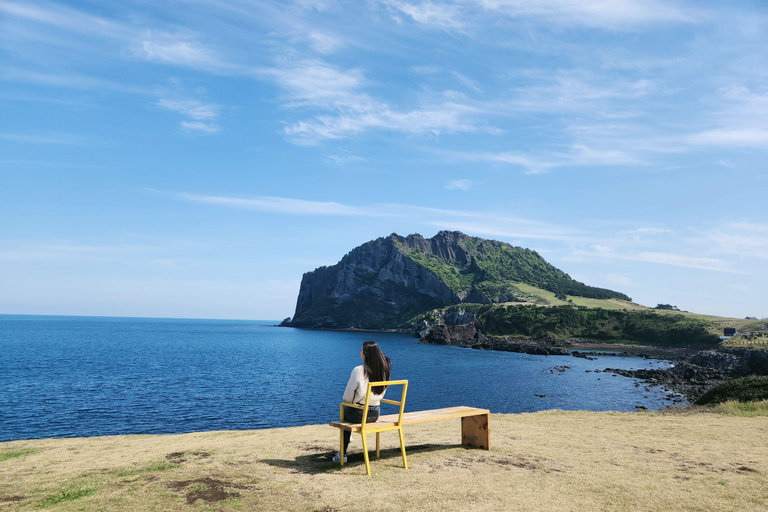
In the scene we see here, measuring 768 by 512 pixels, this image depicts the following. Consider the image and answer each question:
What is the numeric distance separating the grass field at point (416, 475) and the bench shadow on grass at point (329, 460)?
0.03m

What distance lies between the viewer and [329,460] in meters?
11.2

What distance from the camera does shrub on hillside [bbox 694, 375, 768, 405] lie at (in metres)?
23.7

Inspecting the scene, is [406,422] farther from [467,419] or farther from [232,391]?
[232,391]

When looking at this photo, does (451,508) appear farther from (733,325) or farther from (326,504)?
(733,325)

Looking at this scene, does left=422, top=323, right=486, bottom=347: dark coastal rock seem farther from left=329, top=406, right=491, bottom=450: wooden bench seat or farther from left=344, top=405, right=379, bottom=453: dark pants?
left=344, top=405, right=379, bottom=453: dark pants

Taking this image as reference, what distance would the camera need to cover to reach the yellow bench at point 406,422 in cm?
987

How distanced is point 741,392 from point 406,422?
79.1 feet

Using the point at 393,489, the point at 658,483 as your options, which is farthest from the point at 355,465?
the point at 658,483

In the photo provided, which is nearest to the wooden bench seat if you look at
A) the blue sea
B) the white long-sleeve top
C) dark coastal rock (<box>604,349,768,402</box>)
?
the white long-sleeve top

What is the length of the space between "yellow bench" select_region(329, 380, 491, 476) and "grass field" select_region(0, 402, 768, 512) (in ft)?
1.47

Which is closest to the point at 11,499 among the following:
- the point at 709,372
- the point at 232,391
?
the point at 232,391

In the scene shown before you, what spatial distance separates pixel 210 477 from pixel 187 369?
72.3m

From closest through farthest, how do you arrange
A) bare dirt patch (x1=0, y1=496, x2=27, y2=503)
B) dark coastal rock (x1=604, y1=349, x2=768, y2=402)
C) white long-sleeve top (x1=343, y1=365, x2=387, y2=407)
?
bare dirt patch (x1=0, y1=496, x2=27, y2=503) < white long-sleeve top (x1=343, y1=365, x2=387, y2=407) < dark coastal rock (x1=604, y1=349, x2=768, y2=402)

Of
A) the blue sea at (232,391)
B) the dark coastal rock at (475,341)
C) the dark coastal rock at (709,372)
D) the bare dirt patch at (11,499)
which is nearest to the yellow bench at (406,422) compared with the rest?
the bare dirt patch at (11,499)
